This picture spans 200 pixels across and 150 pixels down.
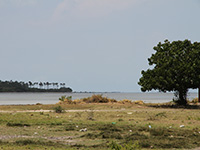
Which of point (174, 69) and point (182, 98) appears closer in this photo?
point (174, 69)

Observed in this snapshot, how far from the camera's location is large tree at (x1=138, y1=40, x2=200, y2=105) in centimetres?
2973

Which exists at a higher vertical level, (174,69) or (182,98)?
(174,69)

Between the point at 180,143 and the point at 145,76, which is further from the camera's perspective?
the point at 145,76

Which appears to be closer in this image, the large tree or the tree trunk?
the large tree

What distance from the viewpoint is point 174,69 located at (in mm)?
29953

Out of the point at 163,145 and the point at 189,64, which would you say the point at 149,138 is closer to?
the point at 163,145

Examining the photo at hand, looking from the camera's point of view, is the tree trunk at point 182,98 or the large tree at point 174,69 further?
the tree trunk at point 182,98

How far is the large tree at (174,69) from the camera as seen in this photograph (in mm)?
29734

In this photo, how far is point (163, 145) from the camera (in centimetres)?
1134

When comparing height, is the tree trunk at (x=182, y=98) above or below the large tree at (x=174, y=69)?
below

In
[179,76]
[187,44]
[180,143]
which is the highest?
[187,44]

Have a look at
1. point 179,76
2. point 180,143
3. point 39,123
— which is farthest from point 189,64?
point 180,143

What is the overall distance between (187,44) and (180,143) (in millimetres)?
21294

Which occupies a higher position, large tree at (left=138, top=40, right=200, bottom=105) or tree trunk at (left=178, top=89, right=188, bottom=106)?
large tree at (left=138, top=40, right=200, bottom=105)
